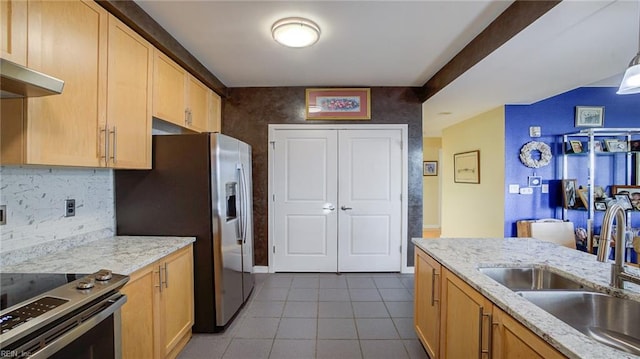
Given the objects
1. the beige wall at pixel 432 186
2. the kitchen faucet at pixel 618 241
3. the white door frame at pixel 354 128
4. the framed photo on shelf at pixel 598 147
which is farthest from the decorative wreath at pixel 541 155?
the beige wall at pixel 432 186

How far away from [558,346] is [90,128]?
2304 millimetres

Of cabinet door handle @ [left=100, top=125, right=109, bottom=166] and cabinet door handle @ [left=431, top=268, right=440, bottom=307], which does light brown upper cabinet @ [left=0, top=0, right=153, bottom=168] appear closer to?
cabinet door handle @ [left=100, top=125, right=109, bottom=166]

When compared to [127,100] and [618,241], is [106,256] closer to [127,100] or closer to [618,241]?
[127,100]

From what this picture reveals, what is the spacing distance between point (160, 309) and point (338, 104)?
291 centimetres

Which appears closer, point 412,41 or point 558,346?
point 558,346

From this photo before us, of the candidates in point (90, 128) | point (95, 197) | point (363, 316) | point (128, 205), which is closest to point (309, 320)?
Answer: point (363, 316)

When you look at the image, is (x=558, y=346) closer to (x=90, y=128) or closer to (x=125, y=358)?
(x=125, y=358)

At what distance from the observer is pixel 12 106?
47.8 inches

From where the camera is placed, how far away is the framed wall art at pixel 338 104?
360 cm

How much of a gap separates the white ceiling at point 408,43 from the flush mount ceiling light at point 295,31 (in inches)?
2.1

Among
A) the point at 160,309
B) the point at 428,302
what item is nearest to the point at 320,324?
the point at 428,302

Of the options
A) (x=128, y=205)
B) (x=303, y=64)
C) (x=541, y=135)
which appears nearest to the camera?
(x=128, y=205)

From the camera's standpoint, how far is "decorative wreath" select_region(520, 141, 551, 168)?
3561 millimetres

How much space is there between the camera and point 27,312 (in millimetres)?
953
